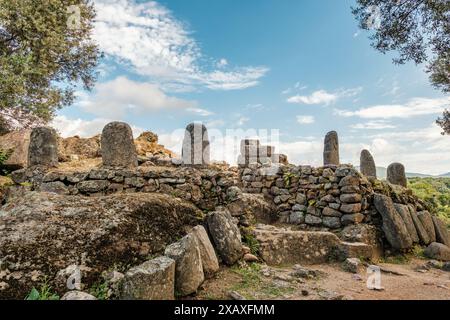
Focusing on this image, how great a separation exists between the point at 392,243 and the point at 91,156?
13.0 m

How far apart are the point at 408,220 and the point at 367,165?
3.64 metres

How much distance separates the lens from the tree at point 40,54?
11867 millimetres

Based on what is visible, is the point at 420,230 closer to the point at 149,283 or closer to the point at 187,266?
the point at 187,266

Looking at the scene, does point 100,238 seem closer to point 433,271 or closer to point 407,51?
point 433,271

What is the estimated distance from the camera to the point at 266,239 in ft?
23.1

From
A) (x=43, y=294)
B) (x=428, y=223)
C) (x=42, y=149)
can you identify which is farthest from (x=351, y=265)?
(x=42, y=149)

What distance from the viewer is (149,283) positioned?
3.65 metres

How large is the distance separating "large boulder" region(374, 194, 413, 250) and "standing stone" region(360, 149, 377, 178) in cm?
348

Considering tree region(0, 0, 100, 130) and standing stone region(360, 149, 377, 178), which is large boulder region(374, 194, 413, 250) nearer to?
standing stone region(360, 149, 377, 178)

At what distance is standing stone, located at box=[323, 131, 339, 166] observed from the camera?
40.4 feet

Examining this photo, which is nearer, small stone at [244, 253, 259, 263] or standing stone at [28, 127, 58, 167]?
small stone at [244, 253, 259, 263]

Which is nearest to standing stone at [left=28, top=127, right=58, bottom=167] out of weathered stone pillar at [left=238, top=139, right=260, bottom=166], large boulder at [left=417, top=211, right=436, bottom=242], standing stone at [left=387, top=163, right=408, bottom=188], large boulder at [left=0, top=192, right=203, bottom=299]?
large boulder at [left=0, top=192, right=203, bottom=299]
